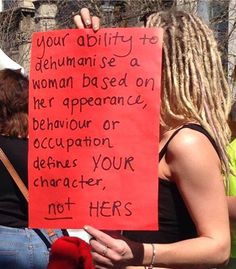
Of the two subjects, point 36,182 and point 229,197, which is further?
point 229,197

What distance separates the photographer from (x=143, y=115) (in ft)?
7.09

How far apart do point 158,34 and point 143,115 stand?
0.82 feet

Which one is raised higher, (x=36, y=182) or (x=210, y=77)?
(x=210, y=77)

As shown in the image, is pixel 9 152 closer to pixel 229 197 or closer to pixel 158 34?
pixel 229 197

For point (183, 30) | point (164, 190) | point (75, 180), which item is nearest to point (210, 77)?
point (183, 30)

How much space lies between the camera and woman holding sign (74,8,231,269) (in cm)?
211

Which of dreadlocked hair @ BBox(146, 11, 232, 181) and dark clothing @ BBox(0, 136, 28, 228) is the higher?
dreadlocked hair @ BBox(146, 11, 232, 181)

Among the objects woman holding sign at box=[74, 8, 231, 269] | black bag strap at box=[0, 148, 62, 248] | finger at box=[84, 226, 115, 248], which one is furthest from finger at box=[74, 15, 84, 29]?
black bag strap at box=[0, 148, 62, 248]

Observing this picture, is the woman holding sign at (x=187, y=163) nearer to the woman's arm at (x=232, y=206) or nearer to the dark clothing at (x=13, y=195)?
the woman's arm at (x=232, y=206)

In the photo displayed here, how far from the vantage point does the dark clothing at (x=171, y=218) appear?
2.22 metres

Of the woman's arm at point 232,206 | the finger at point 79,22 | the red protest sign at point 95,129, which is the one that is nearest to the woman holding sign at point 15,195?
the woman's arm at point 232,206

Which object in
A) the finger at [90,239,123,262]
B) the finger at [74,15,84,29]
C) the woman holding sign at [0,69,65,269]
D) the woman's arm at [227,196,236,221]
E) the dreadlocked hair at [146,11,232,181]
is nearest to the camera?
the finger at [90,239,123,262]

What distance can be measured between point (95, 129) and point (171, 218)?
356 millimetres

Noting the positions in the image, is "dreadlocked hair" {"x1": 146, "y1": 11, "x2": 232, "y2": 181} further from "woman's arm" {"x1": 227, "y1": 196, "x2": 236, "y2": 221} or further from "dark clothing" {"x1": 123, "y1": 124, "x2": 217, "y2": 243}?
"woman's arm" {"x1": 227, "y1": 196, "x2": 236, "y2": 221}
